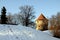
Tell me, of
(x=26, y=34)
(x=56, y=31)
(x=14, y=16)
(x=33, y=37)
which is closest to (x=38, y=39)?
(x=33, y=37)

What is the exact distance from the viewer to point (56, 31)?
2262 centimetres

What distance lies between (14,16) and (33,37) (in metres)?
51.5

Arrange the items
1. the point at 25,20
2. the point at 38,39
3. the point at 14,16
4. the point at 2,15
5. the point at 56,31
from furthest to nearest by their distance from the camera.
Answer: the point at 14,16 < the point at 25,20 < the point at 2,15 < the point at 56,31 < the point at 38,39

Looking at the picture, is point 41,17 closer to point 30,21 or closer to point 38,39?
point 30,21

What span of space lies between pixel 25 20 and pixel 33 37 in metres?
43.7

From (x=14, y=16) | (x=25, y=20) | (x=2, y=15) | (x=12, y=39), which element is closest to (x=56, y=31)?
(x=12, y=39)

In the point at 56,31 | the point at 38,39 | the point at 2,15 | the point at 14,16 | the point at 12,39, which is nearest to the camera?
the point at 12,39

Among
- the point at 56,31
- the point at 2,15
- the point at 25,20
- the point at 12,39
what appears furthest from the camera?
the point at 25,20

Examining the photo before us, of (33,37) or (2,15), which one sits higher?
(2,15)

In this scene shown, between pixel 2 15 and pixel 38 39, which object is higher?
pixel 2 15

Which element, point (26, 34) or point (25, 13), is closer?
point (26, 34)

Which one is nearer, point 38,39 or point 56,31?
point 38,39

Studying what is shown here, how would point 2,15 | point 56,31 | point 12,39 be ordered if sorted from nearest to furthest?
1. point 12,39
2. point 56,31
3. point 2,15

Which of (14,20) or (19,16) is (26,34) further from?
(14,20)
